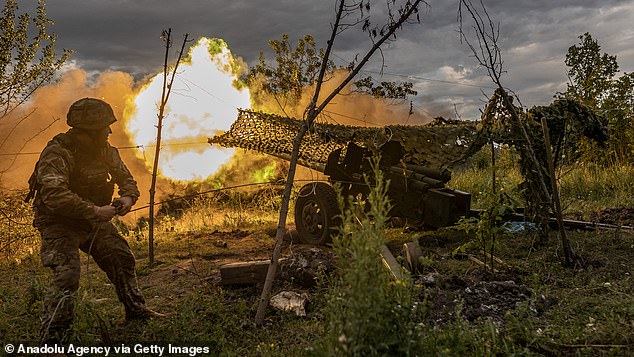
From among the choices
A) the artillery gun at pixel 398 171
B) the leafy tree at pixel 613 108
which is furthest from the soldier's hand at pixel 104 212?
the leafy tree at pixel 613 108

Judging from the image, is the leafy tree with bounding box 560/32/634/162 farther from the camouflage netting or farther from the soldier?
the soldier

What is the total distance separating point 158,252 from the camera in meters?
9.36

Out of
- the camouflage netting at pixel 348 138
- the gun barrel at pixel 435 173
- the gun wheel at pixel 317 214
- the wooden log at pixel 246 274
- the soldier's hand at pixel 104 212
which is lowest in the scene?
the wooden log at pixel 246 274

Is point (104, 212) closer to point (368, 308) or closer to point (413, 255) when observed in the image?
point (368, 308)

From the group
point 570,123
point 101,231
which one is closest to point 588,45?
point 570,123

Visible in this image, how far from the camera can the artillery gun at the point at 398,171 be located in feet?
27.4

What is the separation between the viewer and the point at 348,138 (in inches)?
351

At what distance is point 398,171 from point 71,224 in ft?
17.3

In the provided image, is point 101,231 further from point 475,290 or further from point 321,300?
point 475,290

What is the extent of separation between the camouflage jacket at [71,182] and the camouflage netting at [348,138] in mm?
3178

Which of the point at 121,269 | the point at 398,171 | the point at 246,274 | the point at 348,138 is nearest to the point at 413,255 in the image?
the point at 246,274

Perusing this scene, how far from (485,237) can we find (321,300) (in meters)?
2.23

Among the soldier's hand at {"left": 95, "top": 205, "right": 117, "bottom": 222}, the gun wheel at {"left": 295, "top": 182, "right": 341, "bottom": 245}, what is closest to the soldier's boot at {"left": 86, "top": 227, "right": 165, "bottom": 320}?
the soldier's hand at {"left": 95, "top": 205, "right": 117, "bottom": 222}

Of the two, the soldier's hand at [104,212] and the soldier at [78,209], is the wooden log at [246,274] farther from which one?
the soldier's hand at [104,212]
